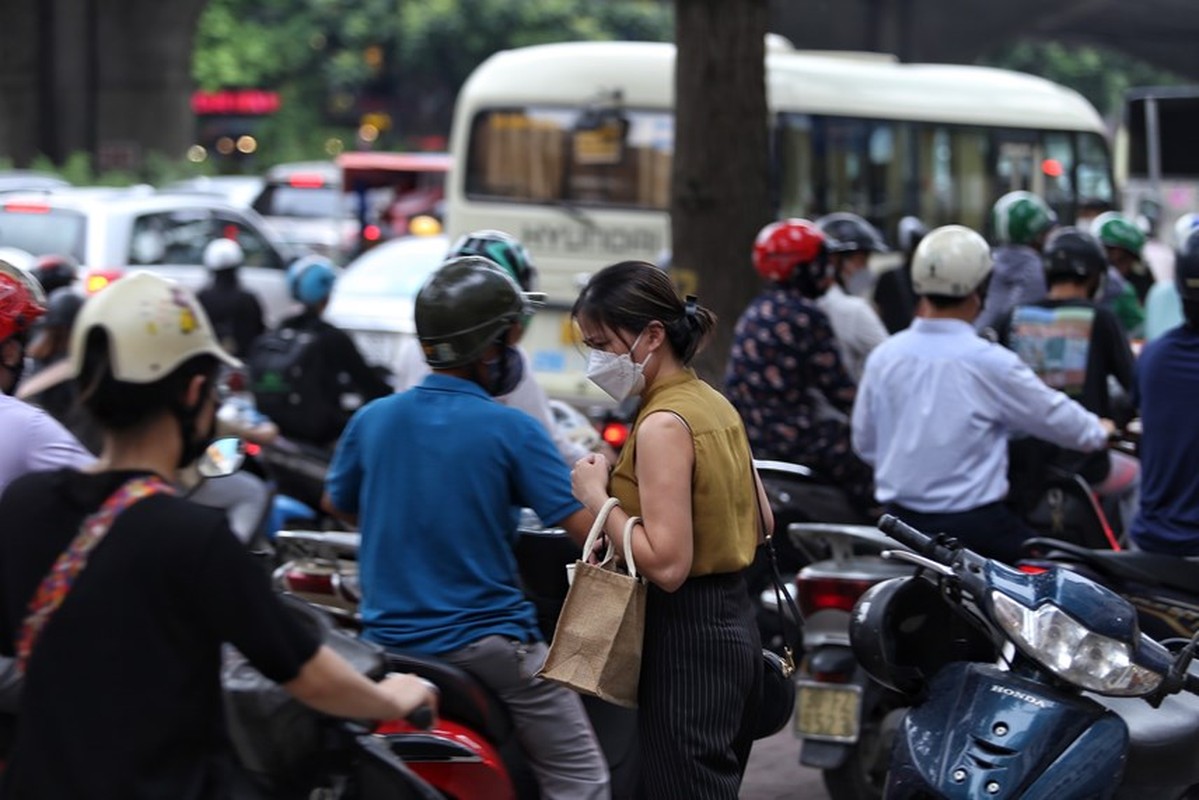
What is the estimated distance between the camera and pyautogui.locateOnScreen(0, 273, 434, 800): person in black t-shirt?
2.92 m

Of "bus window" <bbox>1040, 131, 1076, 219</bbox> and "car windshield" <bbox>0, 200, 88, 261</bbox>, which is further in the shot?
"bus window" <bbox>1040, 131, 1076, 219</bbox>

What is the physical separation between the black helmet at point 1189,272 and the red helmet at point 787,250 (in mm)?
2103

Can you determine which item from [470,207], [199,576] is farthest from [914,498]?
[470,207]

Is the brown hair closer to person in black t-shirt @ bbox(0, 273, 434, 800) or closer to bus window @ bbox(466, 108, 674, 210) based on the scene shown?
person in black t-shirt @ bbox(0, 273, 434, 800)

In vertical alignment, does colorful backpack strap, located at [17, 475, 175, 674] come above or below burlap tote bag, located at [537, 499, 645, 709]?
above

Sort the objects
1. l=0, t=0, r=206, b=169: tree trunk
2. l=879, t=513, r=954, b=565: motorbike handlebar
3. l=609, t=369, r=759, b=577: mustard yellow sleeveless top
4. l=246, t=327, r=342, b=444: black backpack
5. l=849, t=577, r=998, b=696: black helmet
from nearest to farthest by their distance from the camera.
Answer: l=609, t=369, r=759, b=577: mustard yellow sleeveless top < l=879, t=513, r=954, b=565: motorbike handlebar < l=849, t=577, r=998, b=696: black helmet < l=246, t=327, r=342, b=444: black backpack < l=0, t=0, r=206, b=169: tree trunk

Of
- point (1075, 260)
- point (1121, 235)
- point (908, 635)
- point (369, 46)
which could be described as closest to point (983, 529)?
point (908, 635)

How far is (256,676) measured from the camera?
11.1ft

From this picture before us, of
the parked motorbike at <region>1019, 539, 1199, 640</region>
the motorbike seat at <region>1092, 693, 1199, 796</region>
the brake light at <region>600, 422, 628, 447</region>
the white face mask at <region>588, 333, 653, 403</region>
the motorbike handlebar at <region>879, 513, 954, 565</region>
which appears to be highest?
the white face mask at <region>588, 333, 653, 403</region>

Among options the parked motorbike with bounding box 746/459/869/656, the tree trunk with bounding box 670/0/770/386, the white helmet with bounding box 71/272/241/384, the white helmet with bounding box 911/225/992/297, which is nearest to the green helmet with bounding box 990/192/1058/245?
the tree trunk with bounding box 670/0/770/386

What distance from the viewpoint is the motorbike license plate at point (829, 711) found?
550 centimetres

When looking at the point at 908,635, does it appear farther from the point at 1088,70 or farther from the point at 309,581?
the point at 1088,70

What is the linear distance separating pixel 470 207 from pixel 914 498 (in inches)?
326

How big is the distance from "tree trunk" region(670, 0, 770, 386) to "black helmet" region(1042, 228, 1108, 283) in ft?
10.2
